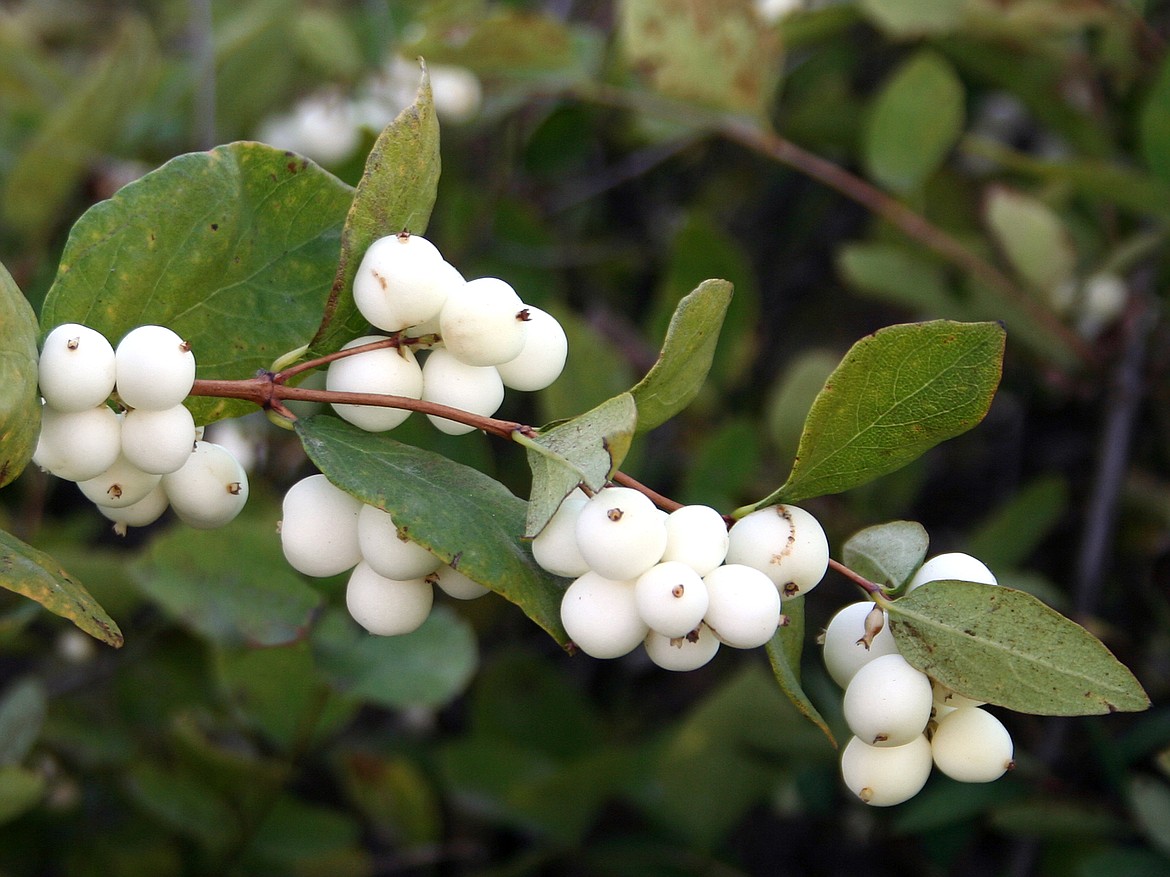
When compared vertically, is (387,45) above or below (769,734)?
above

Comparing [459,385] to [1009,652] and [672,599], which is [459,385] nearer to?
[672,599]

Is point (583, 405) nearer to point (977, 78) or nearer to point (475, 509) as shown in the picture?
point (475, 509)

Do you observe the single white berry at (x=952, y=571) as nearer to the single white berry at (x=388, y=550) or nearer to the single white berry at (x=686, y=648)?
the single white berry at (x=686, y=648)

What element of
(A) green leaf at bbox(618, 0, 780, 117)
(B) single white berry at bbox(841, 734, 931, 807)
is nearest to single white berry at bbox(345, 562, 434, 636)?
(B) single white berry at bbox(841, 734, 931, 807)

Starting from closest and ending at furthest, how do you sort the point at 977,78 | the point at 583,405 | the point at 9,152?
the point at 583,405 < the point at 9,152 < the point at 977,78

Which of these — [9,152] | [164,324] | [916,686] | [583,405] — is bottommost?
[583,405]

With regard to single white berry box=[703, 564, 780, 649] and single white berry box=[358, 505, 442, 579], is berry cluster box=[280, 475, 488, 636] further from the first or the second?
single white berry box=[703, 564, 780, 649]

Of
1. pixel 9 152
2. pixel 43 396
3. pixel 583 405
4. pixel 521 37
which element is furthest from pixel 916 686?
pixel 9 152
